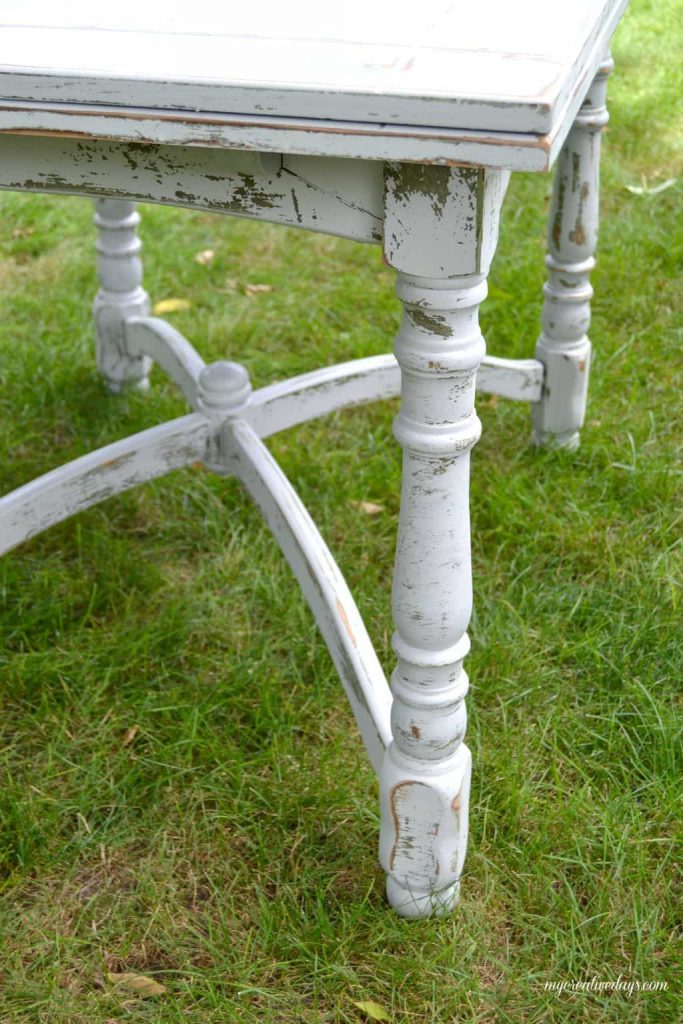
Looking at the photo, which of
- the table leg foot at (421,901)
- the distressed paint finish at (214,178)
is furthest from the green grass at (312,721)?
the distressed paint finish at (214,178)

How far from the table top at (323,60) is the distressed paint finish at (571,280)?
79 centimetres

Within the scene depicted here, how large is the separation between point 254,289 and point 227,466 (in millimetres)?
1143

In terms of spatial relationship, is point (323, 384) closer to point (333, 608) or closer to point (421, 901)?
point (333, 608)

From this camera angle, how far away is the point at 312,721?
5.66ft

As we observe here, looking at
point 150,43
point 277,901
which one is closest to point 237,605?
point 277,901

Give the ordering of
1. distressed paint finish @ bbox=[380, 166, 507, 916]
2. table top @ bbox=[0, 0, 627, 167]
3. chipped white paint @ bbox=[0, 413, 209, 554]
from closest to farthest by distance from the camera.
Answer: table top @ bbox=[0, 0, 627, 167], distressed paint finish @ bbox=[380, 166, 507, 916], chipped white paint @ bbox=[0, 413, 209, 554]

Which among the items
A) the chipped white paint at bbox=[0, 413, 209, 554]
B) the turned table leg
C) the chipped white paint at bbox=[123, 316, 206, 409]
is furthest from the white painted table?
the turned table leg

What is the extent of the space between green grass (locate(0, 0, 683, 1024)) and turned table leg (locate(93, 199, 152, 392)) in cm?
7

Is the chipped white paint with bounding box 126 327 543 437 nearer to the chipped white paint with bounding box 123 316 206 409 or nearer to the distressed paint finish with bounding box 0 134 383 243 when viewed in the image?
the chipped white paint with bounding box 123 316 206 409

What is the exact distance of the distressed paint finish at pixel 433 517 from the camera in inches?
42.3

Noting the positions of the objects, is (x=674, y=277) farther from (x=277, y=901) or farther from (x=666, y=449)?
(x=277, y=901)

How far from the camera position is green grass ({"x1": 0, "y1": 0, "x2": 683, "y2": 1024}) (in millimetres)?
1376

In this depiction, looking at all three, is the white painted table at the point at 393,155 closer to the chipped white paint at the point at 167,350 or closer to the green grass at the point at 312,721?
the green grass at the point at 312,721

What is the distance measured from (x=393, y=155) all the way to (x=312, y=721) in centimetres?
95
